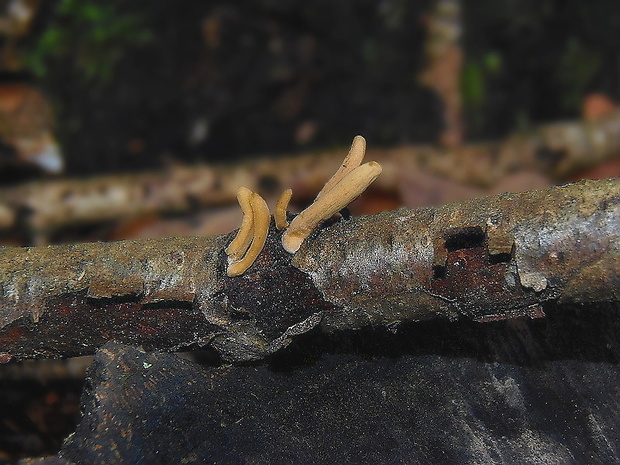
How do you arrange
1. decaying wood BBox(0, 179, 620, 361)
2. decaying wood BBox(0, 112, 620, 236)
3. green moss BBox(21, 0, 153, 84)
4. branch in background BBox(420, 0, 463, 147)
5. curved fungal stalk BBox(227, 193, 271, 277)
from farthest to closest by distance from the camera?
branch in background BBox(420, 0, 463, 147), green moss BBox(21, 0, 153, 84), decaying wood BBox(0, 112, 620, 236), curved fungal stalk BBox(227, 193, 271, 277), decaying wood BBox(0, 179, 620, 361)

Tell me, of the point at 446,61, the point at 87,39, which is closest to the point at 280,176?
the point at 87,39

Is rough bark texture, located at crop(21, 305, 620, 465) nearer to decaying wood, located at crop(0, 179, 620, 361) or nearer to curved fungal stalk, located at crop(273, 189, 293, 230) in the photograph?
decaying wood, located at crop(0, 179, 620, 361)

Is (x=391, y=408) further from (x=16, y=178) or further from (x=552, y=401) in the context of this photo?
(x=16, y=178)

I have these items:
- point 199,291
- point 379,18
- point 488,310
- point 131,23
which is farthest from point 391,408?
point 379,18

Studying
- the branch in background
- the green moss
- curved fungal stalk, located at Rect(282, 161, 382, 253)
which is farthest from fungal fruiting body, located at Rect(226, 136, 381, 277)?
the branch in background

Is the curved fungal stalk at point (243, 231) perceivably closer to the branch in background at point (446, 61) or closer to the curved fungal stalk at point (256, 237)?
the curved fungal stalk at point (256, 237)

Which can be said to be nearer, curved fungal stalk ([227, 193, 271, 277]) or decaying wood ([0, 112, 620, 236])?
curved fungal stalk ([227, 193, 271, 277])

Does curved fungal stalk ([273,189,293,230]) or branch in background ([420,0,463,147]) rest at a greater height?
branch in background ([420,0,463,147])
